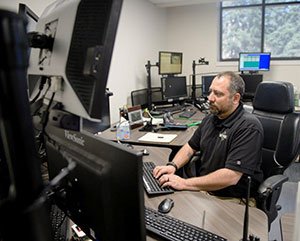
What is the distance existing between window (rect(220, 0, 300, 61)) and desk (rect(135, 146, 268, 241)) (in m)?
4.25

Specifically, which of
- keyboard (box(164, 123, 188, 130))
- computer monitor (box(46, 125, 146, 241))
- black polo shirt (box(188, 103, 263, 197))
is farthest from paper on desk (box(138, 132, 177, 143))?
computer monitor (box(46, 125, 146, 241))

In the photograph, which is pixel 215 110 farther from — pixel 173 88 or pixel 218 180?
pixel 173 88

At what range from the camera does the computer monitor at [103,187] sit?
615mm

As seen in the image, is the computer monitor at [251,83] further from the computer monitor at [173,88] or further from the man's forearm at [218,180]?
the man's forearm at [218,180]

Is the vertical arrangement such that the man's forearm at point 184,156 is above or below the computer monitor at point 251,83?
below

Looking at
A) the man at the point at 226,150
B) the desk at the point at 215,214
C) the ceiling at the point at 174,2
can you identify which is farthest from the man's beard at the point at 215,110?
the ceiling at the point at 174,2

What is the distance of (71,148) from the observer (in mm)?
779

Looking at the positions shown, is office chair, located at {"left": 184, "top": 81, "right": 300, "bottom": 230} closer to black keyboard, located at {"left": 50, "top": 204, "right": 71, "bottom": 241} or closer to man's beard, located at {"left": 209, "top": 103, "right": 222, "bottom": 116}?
man's beard, located at {"left": 209, "top": 103, "right": 222, "bottom": 116}

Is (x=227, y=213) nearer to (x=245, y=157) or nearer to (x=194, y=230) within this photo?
→ (x=194, y=230)

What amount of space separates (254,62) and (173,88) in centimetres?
162

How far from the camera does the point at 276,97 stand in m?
1.99

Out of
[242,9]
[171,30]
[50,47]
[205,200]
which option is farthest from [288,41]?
[50,47]

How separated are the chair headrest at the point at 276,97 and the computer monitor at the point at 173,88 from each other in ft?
5.85

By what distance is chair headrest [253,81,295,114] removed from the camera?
1923mm
